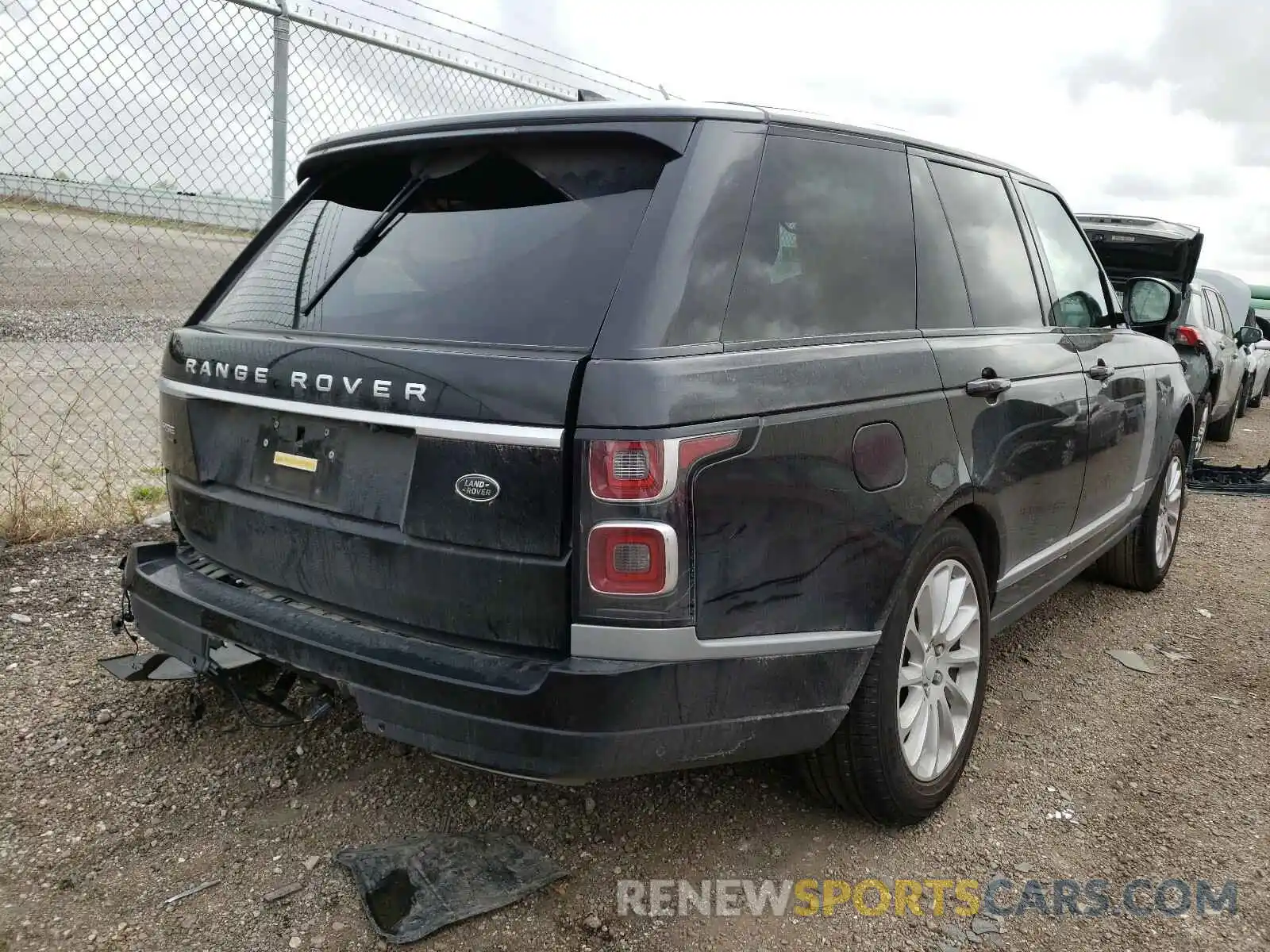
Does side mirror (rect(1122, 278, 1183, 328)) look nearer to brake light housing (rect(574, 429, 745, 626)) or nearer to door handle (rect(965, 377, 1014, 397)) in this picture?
door handle (rect(965, 377, 1014, 397))

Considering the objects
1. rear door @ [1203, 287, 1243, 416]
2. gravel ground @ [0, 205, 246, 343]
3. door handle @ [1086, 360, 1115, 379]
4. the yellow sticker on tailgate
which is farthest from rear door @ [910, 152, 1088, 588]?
rear door @ [1203, 287, 1243, 416]

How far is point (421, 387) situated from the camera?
7.09 feet

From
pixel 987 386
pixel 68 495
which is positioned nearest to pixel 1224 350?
pixel 987 386

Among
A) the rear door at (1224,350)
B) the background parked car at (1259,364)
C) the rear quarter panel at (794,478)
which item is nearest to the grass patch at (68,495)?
the rear quarter panel at (794,478)

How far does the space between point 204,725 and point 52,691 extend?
64 centimetres

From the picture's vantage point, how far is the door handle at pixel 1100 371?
3793 millimetres

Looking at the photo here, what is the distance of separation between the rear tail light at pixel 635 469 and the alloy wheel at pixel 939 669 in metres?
0.98

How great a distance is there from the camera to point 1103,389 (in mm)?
3904

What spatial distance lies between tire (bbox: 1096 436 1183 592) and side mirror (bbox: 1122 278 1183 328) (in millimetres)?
660

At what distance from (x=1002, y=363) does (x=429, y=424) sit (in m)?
1.90

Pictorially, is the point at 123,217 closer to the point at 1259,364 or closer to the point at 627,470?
the point at 627,470

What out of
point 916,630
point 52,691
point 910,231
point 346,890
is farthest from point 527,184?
point 52,691

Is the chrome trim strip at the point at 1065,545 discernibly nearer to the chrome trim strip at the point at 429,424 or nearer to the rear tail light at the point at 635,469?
the rear tail light at the point at 635,469

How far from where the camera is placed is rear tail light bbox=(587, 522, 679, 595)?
6.53ft
